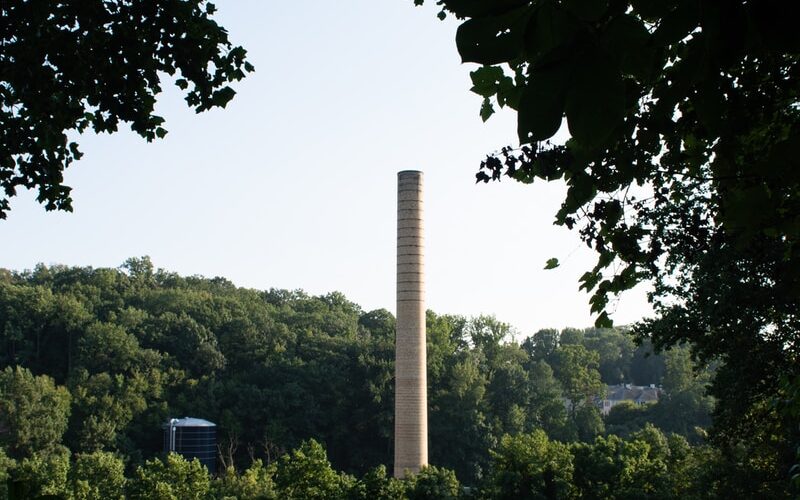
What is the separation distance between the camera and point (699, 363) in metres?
16.0

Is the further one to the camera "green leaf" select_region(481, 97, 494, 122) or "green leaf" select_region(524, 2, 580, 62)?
"green leaf" select_region(481, 97, 494, 122)

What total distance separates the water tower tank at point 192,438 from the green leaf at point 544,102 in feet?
147

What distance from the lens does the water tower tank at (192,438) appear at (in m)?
44.6

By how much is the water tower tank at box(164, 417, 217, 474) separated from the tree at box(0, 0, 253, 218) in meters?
38.2

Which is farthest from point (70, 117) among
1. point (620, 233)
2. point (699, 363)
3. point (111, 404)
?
point (111, 404)

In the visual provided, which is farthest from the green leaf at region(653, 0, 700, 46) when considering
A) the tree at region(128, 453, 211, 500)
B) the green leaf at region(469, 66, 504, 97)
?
the tree at region(128, 453, 211, 500)

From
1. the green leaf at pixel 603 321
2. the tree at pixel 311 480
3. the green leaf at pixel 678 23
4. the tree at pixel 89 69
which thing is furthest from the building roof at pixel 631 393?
the green leaf at pixel 678 23

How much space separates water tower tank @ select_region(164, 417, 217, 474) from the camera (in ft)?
146

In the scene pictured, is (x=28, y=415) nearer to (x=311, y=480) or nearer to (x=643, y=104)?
(x=311, y=480)

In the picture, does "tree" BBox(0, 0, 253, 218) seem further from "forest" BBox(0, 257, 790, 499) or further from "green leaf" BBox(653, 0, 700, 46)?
"forest" BBox(0, 257, 790, 499)

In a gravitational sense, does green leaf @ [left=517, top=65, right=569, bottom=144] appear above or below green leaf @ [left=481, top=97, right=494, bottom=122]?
below

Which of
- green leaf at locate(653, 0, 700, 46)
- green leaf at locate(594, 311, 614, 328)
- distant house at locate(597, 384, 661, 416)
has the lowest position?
green leaf at locate(594, 311, 614, 328)

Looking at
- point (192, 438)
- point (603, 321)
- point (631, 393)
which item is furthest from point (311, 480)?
point (631, 393)

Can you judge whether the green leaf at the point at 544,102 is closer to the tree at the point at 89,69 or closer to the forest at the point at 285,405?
the tree at the point at 89,69
